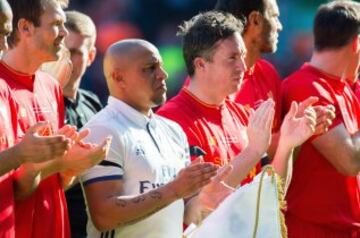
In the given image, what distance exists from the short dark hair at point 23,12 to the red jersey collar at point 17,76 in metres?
0.11

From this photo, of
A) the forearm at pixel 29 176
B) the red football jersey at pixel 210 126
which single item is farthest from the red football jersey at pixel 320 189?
the forearm at pixel 29 176

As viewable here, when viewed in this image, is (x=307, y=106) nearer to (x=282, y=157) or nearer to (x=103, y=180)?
(x=282, y=157)

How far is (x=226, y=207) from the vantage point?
4.91m

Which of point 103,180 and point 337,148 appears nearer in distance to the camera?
point 103,180

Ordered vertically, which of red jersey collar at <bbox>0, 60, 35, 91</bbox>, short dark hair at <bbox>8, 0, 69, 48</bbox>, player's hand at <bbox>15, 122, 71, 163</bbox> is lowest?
player's hand at <bbox>15, 122, 71, 163</bbox>

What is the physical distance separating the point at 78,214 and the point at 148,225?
4.05 ft

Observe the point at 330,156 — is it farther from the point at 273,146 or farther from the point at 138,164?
the point at 138,164

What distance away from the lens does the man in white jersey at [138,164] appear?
5062mm

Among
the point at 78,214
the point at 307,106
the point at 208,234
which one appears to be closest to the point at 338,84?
the point at 307,106

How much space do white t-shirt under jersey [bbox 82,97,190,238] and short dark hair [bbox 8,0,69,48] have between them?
0.52 meters

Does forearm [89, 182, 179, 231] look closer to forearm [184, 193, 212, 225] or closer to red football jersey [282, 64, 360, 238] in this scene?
forearm [184, 193, 212, 225]

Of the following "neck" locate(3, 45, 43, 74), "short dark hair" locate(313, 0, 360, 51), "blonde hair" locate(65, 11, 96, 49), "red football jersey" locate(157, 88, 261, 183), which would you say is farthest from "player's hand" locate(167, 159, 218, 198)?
"blonde hair" locate(65, 11, 96, 49)

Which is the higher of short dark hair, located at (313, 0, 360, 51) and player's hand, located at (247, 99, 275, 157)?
short dark hair, located at (313, 0, 360, 51)

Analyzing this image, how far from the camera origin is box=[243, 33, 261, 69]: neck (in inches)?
258
